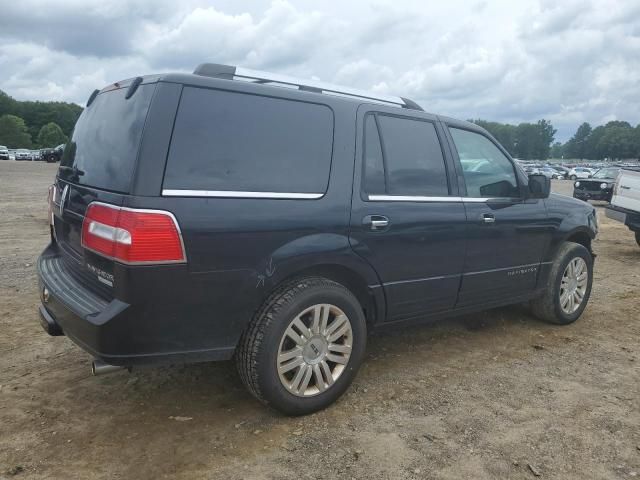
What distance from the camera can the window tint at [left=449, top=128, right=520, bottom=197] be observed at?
409cm

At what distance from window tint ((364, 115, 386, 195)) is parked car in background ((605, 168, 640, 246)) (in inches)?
291

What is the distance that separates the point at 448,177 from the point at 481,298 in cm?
101

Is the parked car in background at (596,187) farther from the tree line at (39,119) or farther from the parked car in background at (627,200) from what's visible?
the tree line at (39,119)

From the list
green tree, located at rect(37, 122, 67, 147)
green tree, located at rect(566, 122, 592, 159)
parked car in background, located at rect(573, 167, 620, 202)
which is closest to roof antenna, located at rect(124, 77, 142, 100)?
parked car in background, located at rect(573, 167, 620, 202)

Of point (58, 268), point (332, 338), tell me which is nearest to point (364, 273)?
point (332, 338)

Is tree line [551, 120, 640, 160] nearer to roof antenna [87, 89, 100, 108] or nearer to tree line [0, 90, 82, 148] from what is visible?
tree line [0, 90, 82, 148]

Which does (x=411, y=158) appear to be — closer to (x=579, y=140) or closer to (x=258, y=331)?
(x=258, y=331)

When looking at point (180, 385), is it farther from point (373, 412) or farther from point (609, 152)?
point (609, 152)

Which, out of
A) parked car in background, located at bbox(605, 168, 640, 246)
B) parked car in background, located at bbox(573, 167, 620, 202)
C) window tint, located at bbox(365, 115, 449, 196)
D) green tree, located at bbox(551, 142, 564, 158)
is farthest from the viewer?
green tree, located at bbox(551, 142, 564, 158)

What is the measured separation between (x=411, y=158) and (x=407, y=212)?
1.35 ft

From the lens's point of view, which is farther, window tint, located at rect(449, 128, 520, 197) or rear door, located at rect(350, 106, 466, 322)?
window tint, located at rect(449, 128, 520, 197)

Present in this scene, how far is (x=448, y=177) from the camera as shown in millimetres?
3918

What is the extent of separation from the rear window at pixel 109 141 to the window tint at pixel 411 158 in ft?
4.68

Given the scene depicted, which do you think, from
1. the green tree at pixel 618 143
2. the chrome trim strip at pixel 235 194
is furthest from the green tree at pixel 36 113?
the chrome trim strip at pixel 235 194
